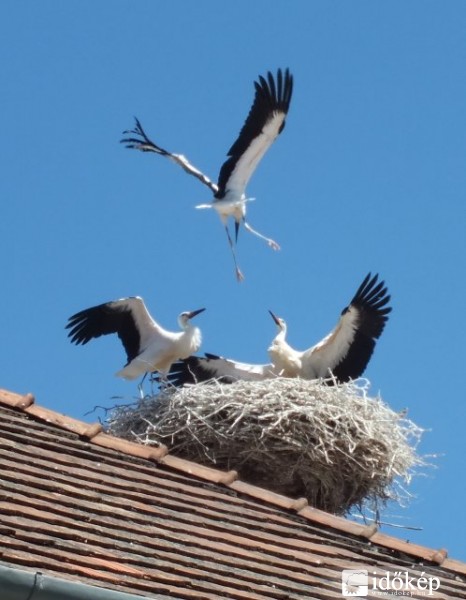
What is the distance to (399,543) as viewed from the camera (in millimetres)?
6109

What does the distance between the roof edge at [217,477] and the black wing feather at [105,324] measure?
4.76 m

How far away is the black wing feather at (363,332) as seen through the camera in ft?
35.2

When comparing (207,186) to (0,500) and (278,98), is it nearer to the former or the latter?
(278,98)

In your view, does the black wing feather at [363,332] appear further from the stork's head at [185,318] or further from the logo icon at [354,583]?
the logo icon at [354,583]

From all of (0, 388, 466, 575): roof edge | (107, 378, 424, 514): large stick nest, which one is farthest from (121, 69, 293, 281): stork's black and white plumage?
(0, 388, 466, 575): roof edge

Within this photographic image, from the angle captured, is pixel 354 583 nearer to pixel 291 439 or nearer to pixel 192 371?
pixel 291 439

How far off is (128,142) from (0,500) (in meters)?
7.76

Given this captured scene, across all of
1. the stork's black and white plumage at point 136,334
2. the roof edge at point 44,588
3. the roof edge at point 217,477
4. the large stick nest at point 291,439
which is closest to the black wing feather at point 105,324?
the stork's black and white plumage at point 136,334

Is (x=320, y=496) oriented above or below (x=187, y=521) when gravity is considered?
above

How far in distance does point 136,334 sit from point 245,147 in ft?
6.65

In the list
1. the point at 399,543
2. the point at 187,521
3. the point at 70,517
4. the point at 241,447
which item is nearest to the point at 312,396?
the point at 241,447

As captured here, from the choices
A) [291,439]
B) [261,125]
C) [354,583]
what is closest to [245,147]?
[261,125]

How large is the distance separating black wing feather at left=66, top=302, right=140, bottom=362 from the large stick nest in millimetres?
1839

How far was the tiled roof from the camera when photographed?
4.66m
